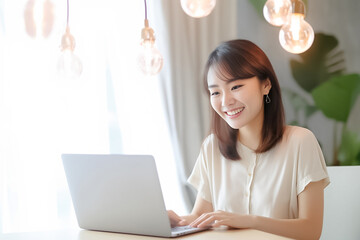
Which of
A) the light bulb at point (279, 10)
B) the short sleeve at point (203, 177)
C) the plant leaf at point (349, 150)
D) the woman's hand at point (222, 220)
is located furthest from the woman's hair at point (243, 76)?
the plant leaf at point (349, 150)

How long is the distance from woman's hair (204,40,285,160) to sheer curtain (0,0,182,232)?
1265 millimetres

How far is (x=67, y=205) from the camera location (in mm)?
3396

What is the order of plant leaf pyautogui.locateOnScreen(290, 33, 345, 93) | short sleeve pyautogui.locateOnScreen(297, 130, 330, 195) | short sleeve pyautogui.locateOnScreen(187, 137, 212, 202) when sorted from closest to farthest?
1. short sleeve pyautogui.locateOnScreen(297, 130, 330, 195)
2. short sleeve pyautogui.locateOnScreen(187, 137, 212, 202)
3. plant leaf pyautogui.locateOnScreen(290, 33, 345, 93)

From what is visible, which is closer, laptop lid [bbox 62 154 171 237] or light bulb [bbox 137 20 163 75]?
laptop lid [bbox 62 154 171 237]

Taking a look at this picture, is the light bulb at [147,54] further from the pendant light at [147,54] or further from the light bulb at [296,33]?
the light bulb at [296,33]

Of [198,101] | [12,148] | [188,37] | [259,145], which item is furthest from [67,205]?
[259,145]

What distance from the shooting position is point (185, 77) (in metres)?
3.74

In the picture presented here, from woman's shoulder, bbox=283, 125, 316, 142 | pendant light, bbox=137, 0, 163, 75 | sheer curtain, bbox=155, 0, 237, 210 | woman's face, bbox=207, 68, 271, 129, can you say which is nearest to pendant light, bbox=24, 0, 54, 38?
pendant light, bbox=137, 0, 163, 75

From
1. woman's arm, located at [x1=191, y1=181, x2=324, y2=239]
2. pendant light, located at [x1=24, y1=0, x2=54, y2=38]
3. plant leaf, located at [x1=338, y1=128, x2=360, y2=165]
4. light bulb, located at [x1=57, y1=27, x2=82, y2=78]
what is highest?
pendant light, located at [x1=24, y1=0, x2=54, y2=38]

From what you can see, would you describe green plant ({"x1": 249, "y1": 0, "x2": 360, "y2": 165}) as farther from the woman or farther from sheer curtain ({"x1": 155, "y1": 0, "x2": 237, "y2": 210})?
the woman

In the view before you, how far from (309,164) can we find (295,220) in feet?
0.77

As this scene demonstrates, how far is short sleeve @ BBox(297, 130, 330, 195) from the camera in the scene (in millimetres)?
2027

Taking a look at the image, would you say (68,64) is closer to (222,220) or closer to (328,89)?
(222,220)

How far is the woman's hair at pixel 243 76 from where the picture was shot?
6.83ft
